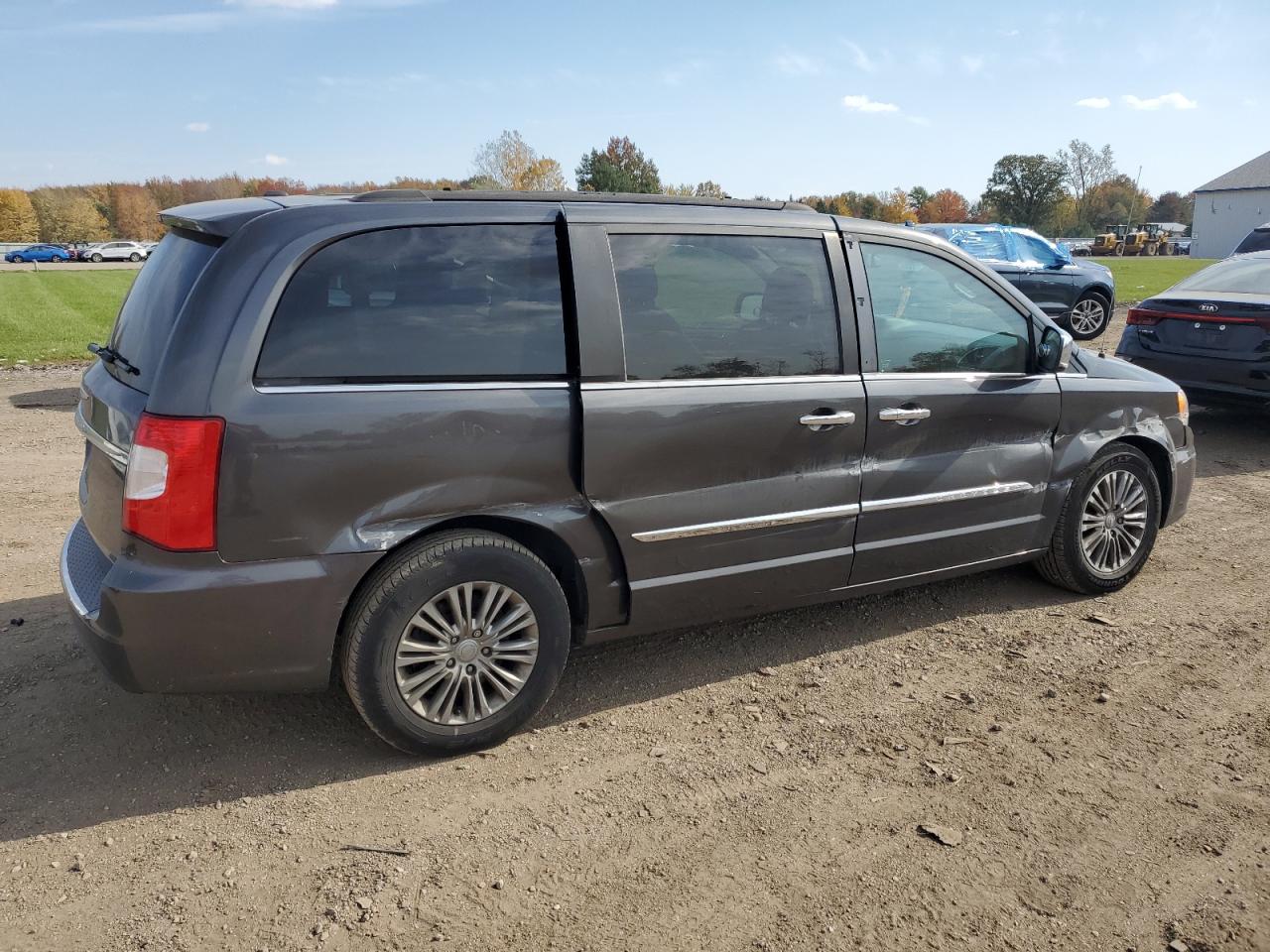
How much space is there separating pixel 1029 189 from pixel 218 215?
9779 cm

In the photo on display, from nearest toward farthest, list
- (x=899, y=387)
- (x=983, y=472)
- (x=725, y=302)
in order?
(x=725, y=302)
(x=899, y=387)
(x=983, y=472)

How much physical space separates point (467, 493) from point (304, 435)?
56cm

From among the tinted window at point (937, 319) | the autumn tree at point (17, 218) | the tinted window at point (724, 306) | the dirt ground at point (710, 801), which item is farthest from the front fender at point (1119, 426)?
the autumn tree at point (17, 218)

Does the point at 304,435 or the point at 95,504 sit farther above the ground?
the point at 304,435

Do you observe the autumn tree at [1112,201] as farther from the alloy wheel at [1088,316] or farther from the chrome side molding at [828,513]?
the chrome side molding at [828,513]

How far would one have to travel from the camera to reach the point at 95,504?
343 centimetres

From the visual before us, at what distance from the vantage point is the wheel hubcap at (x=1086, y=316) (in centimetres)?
1552

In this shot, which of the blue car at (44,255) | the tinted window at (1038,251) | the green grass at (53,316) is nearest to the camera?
the green grass at (53,316)

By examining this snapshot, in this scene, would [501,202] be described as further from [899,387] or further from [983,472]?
[983,472]

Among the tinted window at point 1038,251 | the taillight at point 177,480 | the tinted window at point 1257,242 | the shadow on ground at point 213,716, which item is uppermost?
the tinted window at point 1257,242

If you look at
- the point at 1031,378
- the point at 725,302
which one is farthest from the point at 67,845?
the point at 1031,378

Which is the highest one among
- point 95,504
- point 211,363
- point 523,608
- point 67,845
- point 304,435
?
point 211,363

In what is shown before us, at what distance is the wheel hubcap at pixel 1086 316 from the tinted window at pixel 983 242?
1640 mm

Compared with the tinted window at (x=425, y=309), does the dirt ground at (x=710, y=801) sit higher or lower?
lower
